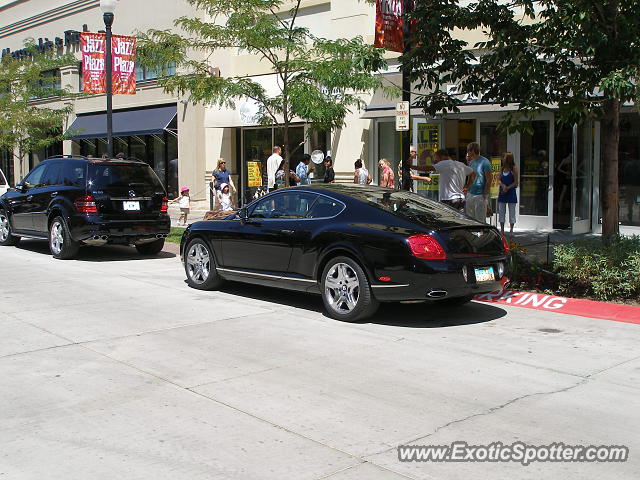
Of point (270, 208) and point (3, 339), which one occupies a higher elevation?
point (270, 208)

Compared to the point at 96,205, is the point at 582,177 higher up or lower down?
higher up

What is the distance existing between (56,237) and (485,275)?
886 centimetres

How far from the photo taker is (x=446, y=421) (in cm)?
515

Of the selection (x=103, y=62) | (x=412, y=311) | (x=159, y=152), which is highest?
(x=103, y=62)

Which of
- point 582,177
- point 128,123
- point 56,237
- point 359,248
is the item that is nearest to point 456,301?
point 359,248

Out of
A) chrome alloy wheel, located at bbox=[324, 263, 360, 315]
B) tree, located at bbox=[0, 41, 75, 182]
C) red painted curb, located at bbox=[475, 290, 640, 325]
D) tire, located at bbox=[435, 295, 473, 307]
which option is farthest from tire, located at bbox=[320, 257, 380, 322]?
tree, located at bbox=[0, 41, 75, 182]

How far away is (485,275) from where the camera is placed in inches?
320

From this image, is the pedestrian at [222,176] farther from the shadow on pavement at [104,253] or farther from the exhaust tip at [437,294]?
the exhaust tip at [437,294]

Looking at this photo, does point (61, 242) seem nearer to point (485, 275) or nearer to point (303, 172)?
point (303, 172)

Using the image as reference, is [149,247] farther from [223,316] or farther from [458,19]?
[458,19]

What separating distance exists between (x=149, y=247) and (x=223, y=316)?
6.26 meters

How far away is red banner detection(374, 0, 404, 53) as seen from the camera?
40.4 ft

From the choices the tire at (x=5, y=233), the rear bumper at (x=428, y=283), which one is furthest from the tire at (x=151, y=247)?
the rear bumper at (x=428, y=283)

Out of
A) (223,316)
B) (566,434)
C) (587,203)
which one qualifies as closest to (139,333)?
(223,316)
